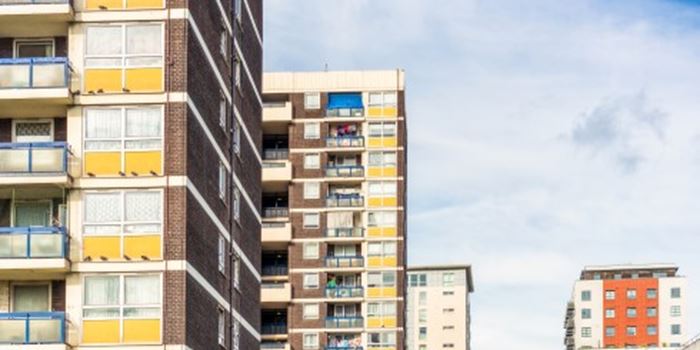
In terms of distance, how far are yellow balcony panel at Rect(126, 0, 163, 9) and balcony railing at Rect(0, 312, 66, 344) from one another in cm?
967

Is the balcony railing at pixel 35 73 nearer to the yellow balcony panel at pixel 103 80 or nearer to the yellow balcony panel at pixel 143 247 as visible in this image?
the yellow balcony panel at pixel 103 80

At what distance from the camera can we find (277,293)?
316 ft

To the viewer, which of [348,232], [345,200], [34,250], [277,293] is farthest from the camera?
[348,232]

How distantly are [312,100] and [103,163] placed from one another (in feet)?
193

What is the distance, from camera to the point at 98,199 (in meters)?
41.6

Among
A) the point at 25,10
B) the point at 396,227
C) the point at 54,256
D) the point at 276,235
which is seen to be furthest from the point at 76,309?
the point at 396,227

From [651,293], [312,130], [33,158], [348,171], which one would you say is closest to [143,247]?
[33,158]

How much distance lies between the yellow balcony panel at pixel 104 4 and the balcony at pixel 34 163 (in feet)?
14.6

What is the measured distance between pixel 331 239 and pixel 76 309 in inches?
2331

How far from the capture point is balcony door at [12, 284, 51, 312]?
137 feet

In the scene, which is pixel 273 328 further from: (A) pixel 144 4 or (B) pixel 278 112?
(A) pixel 144 4

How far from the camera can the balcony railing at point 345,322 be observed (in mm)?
99062

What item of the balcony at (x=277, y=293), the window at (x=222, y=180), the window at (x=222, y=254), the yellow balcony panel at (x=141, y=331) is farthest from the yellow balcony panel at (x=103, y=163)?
the balcony at (x=277, y=293)

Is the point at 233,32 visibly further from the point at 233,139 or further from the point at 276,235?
the point at 276,235
